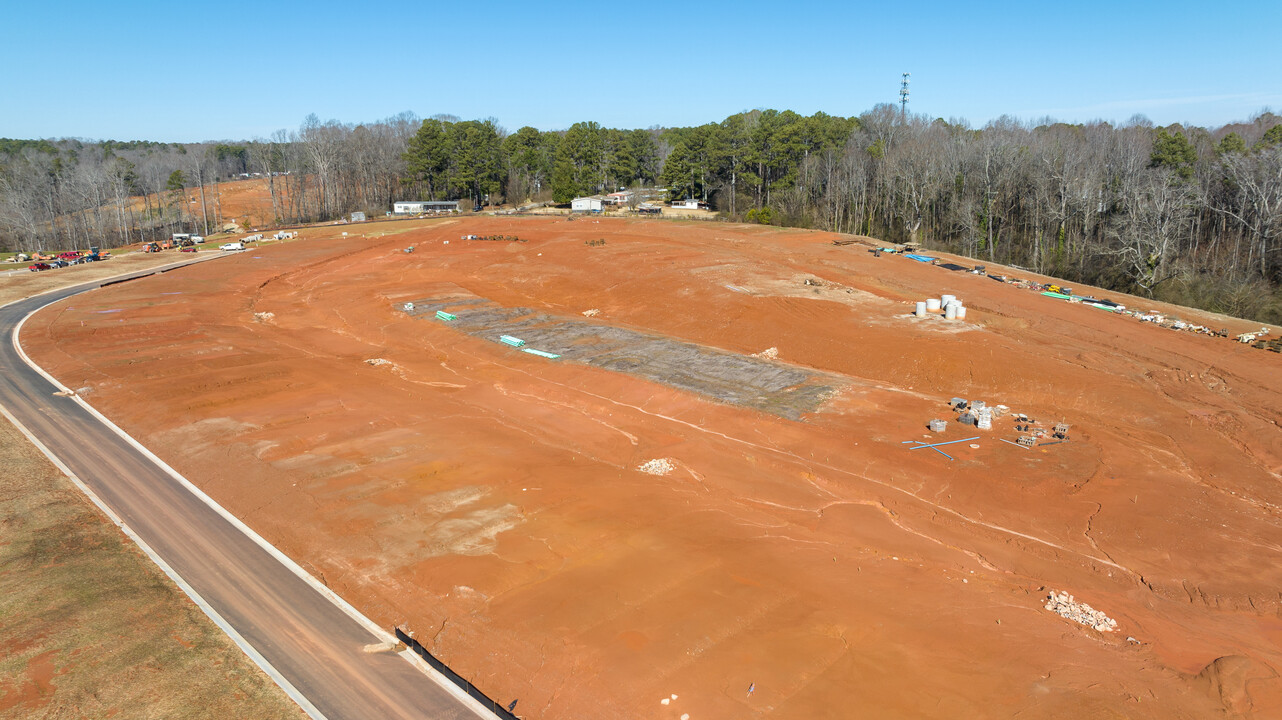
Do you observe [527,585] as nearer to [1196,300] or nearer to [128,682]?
[128,682]

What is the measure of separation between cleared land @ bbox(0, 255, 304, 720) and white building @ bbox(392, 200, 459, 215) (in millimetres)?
77542

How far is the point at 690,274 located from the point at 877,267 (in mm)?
13528

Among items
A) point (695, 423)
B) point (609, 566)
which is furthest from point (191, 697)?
point (695, 423)

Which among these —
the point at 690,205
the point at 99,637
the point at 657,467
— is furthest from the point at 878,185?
the point at 99,637

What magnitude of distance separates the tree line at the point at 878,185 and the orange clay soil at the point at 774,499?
1823 cm

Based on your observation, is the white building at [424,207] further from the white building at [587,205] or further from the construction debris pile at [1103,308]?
the construction debris pile at [1103,308]

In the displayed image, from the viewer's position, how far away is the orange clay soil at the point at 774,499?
12.0 m

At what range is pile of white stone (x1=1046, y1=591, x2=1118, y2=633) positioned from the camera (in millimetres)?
13273

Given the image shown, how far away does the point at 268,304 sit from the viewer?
45.5m

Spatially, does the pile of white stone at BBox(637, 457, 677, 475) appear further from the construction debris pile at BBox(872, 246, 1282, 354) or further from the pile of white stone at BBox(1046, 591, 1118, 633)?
the construction debris pile at BBox(872, 246, 1282, 354)

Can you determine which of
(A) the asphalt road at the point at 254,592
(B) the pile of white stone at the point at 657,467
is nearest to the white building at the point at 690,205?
(B) the pile of white stone at the point at 657,467

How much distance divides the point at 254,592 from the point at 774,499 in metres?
12.9

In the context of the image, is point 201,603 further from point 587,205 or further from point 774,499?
point 587,205

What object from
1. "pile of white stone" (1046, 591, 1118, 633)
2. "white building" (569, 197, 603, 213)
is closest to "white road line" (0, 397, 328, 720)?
"pile of white stone" (1046, 591, 1118, 633)
